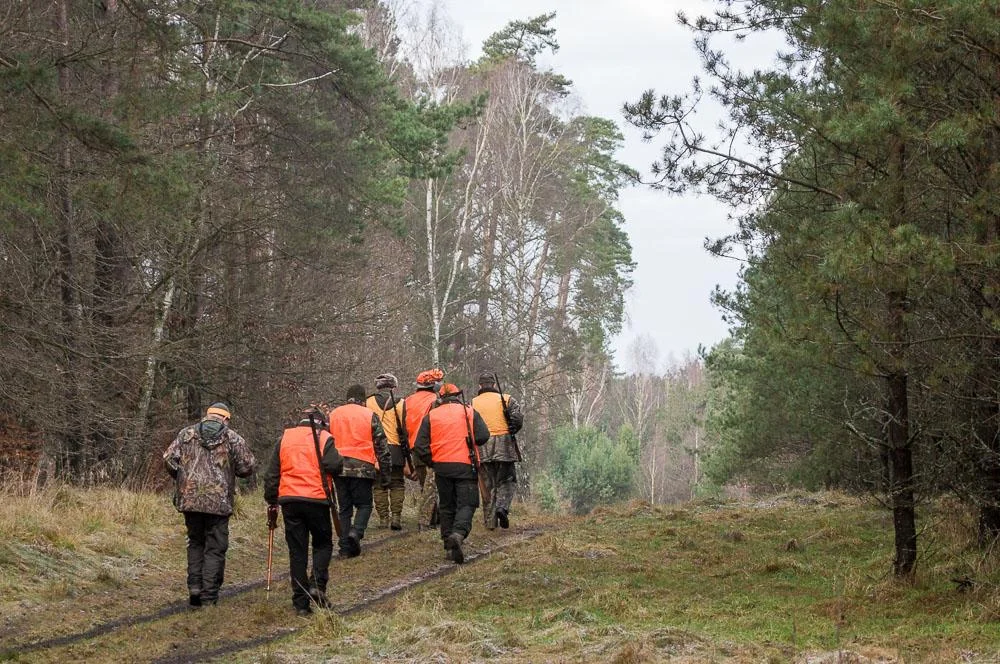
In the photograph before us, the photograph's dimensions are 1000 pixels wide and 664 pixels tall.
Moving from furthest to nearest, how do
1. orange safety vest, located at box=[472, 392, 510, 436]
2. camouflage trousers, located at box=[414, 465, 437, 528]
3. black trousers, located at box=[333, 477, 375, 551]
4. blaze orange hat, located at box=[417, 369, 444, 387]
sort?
1. camouflage trousers, located at box=[414, 465, 437, 528]
2. orange safety vest, located at box=[472, 392, 510, 436]
3. blaze orange hat, located at box=[417, 369, 444, 387]
4. black trousers, located at box=[333, 477, 375, 551]

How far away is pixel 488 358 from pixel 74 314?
25.8 m

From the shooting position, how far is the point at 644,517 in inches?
Answer: 704

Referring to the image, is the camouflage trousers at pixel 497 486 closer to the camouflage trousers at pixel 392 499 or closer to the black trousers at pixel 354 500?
the camouflage trousers at pixel 392 499

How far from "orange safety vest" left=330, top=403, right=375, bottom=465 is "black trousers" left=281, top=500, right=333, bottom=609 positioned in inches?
124

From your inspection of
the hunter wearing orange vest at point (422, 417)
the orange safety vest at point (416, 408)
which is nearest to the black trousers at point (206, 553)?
the hunter wearing orange vest at point (422, 417)

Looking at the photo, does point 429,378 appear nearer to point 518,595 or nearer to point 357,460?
point 357,460

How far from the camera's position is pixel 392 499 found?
16797 millimetres

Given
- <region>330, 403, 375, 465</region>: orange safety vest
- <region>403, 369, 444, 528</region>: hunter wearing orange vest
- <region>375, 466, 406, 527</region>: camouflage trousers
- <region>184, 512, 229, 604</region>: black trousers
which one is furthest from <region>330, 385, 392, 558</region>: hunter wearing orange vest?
<region>184, 512, 229, 604</region>: black trousers

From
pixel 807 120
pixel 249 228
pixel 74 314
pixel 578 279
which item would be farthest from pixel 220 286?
pixel 578 279

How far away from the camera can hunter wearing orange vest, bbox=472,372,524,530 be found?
15.9m

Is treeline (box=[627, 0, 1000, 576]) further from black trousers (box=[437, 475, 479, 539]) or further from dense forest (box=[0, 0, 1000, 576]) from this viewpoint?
black trousers (box=[437, 475, 479, 539])

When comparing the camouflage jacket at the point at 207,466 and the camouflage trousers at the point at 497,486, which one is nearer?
the camouflage jacket at the point at 207,466

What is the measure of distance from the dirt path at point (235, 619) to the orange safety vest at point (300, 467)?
105cm

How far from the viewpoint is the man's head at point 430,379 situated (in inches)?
614
